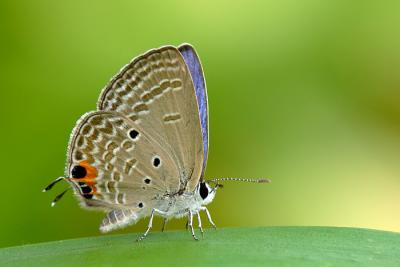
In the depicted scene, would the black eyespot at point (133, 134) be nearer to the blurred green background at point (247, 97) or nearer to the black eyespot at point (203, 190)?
the black eyespot at point (203, 190)

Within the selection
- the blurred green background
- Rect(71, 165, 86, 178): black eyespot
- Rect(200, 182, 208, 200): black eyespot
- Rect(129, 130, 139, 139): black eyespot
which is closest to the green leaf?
Rect(71, 165, 86, 178): black eyespot

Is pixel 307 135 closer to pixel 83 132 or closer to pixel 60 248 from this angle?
pixel 83 132

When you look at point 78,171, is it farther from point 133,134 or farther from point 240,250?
point 240,250

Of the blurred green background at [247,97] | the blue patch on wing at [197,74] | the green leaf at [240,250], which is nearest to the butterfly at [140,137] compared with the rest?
the blue patch on wing at [197,74]

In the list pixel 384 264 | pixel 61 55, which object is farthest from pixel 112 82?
pixel 384 264

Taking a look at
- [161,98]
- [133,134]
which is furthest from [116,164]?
[161,98]

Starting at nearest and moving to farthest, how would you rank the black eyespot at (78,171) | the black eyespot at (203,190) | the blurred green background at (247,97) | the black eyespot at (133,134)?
the black eyespot at (78,171)
the black eyespot at (133,134)
the black eyespot at (203,190)
the blurred green background at (247,97)
